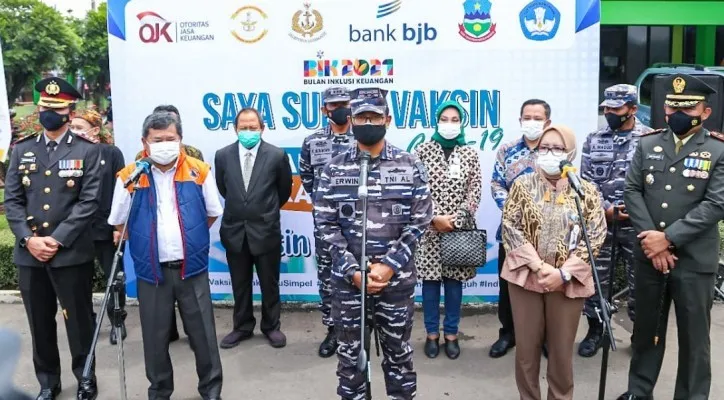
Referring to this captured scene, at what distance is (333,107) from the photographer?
522 centimetres

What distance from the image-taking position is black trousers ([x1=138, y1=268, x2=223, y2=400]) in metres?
4.29

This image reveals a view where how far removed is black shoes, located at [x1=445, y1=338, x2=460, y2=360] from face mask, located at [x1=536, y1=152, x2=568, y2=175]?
1.81 metres

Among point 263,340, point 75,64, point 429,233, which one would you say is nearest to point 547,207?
point 429,233

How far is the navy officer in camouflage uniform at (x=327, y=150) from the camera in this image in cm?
522

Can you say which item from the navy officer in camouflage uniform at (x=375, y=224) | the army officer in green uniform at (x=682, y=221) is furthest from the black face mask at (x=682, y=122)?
the navy officer in camouflage uniform at (x=375, y=224)

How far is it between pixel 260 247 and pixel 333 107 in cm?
117

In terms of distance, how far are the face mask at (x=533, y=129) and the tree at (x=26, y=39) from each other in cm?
1072

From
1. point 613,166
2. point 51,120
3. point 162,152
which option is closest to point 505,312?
point 613,166

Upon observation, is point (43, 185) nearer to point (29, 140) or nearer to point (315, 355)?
point (29, 140)

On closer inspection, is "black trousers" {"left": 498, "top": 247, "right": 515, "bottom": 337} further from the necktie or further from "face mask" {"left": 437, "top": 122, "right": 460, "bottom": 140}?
the necktie

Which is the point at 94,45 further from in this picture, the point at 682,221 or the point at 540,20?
the point at 682,221

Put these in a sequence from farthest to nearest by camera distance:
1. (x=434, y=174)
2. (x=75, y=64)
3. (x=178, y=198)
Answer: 1. (x=75, y=64)
2. (x=434, y=174)
3. (x=178, y=198)

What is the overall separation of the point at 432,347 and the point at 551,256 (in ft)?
5.18

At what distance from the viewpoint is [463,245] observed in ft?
16.4
